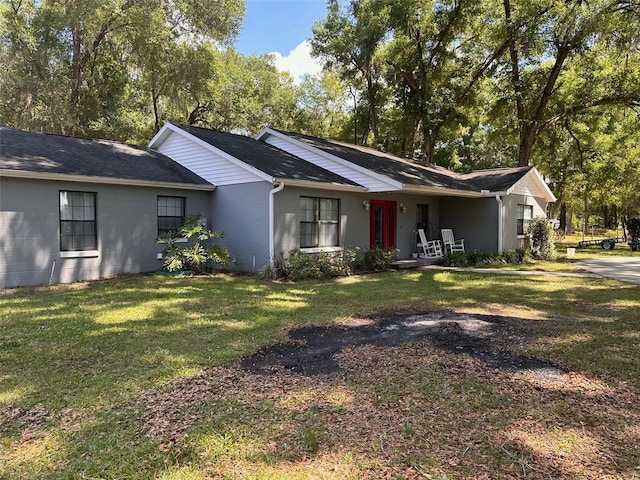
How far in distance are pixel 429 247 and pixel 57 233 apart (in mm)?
11083

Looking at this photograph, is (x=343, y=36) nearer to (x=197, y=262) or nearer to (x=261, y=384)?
(x=197, y=262)

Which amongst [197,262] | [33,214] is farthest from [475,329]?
[33,214]

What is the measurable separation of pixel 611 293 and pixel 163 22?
18.7 m

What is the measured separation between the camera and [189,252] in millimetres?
11109

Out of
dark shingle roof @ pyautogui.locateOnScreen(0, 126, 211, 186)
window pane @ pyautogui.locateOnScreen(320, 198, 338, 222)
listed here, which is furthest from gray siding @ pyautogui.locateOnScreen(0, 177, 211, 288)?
window pane @ pyautogui.locateOnScreen(320, 198, 338, 222)

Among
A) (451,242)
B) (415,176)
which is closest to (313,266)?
(415,176)

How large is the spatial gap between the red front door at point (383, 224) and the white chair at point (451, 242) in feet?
6.96

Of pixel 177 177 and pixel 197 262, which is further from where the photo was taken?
pixel 177 177

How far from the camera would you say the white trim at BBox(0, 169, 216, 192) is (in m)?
8.98

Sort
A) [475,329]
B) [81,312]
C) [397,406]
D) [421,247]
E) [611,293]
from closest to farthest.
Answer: [397,406], [475,329], [81,312], [611,293], [421,247]

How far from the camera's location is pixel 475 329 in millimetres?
5625

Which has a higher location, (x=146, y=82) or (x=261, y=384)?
(x=146, y=82)

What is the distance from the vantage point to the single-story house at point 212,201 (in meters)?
9.57

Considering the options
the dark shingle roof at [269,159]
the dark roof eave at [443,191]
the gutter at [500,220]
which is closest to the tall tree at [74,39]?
the dark shingle roof at [269,159]
